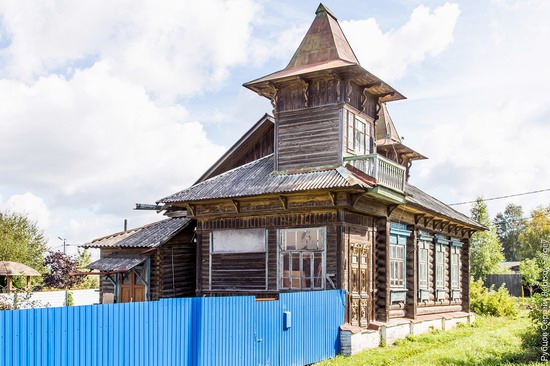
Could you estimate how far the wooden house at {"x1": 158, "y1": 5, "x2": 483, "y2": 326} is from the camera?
15773 millimetres

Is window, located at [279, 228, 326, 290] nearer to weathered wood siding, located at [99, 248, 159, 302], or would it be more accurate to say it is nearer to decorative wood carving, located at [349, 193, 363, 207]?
decorative wood carving, located at [349, 193, 363, 207]

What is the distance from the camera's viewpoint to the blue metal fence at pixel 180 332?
302 inches

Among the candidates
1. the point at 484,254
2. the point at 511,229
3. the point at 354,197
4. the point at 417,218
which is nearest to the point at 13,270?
the point at 417,218

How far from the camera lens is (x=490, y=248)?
46.8m

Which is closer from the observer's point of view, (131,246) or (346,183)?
(346,183)

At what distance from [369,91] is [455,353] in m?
7.89

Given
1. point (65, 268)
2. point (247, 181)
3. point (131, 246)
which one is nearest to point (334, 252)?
point (247, 181)

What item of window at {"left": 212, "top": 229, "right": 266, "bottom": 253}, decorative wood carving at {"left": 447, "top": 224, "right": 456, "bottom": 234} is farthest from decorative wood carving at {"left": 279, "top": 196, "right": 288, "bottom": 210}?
decorative wood carving at {"left": 447, "top": 224, "right": 456, "bottom": 234}

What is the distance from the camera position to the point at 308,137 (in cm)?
1741

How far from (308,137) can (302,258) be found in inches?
139

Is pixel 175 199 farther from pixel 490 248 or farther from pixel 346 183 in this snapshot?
pixel 490 248

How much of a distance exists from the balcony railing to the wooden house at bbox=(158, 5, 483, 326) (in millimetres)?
31

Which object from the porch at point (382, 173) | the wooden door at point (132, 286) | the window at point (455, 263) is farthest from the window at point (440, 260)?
the wooden door at point (132, 286)

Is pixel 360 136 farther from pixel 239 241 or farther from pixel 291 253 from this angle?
pixel 239 241
